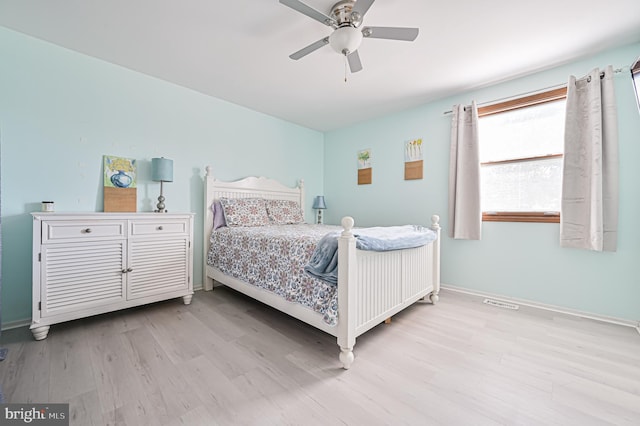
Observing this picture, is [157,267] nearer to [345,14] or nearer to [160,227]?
[160,227]

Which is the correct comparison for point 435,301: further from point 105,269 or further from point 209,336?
point 105,269

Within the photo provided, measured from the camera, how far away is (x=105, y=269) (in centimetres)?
211

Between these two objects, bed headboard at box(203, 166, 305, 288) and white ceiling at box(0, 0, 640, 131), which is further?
bed headboard at box(203, 166, 305, 288)

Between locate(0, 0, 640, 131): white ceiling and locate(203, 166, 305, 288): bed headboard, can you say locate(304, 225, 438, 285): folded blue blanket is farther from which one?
locate(203, 166, 305, 288): bed headboard

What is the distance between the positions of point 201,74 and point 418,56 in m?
2.20

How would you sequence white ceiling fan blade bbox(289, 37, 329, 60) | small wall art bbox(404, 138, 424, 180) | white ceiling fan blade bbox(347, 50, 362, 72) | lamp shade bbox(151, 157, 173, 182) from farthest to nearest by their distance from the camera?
small wall art bbox(404, 138, 424, 180)
lamp shade bbox(151, 157, 173, 182)
white ceiling fan blade bbox(347, 50, 362, 72)
white ceiling fan blade bbox(289, 37, 329, 60)

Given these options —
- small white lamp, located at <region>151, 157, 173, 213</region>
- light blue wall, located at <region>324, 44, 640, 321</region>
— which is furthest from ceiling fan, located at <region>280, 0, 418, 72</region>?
small white lamp, located at <region>151, 157, 173, 213</region>

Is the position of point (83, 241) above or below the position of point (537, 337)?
above

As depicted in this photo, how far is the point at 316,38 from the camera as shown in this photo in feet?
6.83

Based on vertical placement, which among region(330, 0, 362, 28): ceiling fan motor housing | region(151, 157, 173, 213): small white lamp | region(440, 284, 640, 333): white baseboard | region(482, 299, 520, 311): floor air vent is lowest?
region(482, 299, 520, 311): floor air vent

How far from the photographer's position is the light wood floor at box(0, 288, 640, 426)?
1.20m

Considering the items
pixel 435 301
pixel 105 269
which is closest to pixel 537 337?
pixel 435 301

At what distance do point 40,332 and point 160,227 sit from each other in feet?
3.51

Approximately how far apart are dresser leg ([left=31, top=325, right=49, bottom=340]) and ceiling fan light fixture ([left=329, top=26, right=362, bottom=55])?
2962 mm
